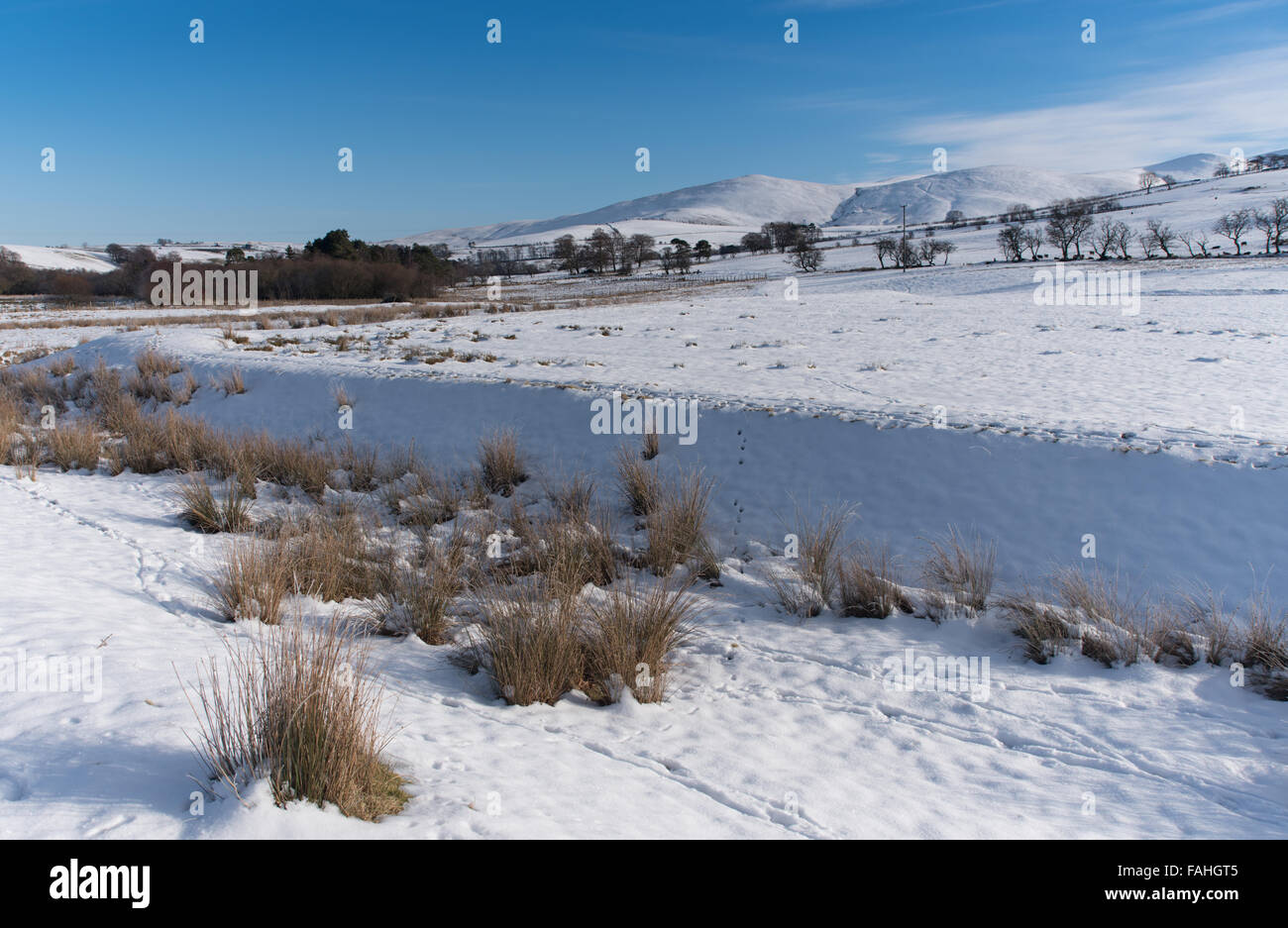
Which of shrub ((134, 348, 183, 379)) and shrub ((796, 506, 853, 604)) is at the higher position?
shrub ((134, 348, 183, 379))

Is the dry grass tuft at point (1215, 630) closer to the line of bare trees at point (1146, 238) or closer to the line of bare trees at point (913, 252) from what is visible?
the line of bare trees at point (1146, 238)

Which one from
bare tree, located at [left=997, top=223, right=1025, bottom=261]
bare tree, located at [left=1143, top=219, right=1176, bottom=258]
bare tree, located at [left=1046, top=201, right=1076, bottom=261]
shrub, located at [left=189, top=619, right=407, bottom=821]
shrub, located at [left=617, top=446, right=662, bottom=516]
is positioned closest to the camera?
shrub, located at [left=189, top=619, right=407, bottom=821]

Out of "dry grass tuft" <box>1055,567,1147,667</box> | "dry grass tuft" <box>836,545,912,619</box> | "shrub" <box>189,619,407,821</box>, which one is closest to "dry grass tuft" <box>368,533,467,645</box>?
"shrub" <box>189,619,407,821</box>

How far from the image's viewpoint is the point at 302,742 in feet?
9.39

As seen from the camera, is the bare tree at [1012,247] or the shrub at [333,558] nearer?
the shrub at [333,558]

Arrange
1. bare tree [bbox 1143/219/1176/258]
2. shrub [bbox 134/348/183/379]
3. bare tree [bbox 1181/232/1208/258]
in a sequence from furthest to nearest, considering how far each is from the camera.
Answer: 1. bare tree [bbox 1181/232/1208/258]
2. bare tree [bbox 1143/219/1176/258]
3. shrub [bbox 134/348/183/379]

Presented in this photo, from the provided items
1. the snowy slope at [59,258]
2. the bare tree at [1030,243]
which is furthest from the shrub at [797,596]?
the snowy slope at [59,258]

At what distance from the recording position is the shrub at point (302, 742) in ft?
9.25

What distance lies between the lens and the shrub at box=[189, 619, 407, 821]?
2.82 m

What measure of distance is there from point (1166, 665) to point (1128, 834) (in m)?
2.24

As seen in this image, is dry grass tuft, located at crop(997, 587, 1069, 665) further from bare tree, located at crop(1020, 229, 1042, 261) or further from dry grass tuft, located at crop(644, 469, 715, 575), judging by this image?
bare tree, located at crop(1020, 229, 1042, 261)

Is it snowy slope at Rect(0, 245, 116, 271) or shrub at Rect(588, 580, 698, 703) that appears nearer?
shrub at Rect(588, 580, 698, 703)

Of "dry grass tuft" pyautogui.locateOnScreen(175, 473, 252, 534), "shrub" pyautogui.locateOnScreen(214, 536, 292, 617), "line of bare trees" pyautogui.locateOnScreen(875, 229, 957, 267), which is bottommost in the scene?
"shrub" pyautogui.locateOnScreen(214, 536, 292, 617)

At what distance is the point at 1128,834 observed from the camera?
324 cm
